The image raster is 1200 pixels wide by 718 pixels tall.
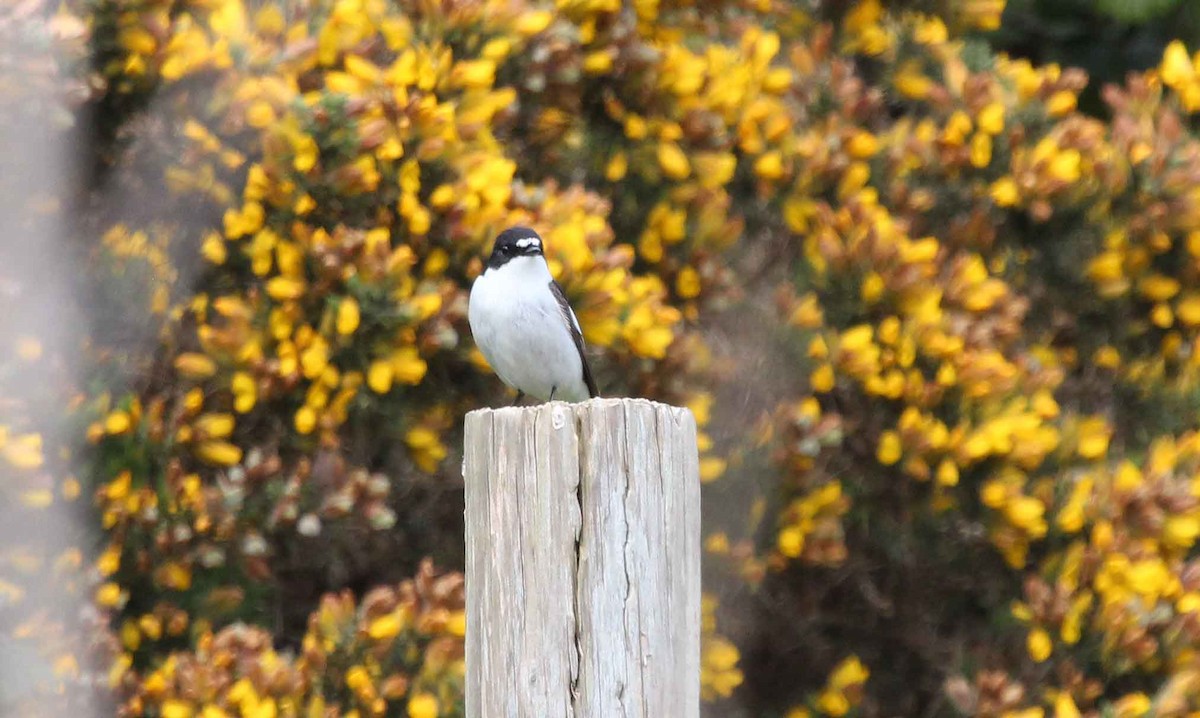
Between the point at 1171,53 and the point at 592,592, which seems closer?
the point at 592,592

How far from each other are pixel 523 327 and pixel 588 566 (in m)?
2.04

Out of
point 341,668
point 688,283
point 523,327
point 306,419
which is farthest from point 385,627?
point 688,283

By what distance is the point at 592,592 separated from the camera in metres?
2.50

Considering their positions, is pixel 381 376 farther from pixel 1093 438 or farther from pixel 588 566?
pixel 1093 438

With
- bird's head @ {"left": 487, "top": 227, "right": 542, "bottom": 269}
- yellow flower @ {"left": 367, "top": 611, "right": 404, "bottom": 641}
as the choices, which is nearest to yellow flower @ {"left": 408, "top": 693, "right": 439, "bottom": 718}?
yellow flower @ {"left": 367, "top": 611, "right": 404, "bottom": 641}

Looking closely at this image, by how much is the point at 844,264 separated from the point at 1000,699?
4.58 feet

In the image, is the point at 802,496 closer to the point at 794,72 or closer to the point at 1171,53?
the point at 794,72

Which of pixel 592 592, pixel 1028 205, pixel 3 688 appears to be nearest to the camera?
pixel 592 592

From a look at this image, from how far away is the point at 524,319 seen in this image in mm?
4508

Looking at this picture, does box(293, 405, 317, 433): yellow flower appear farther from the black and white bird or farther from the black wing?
the black wing

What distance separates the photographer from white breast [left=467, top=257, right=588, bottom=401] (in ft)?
14.7

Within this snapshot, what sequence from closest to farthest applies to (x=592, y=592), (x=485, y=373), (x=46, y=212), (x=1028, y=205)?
(x=592, y=592), (x=46, y=212), (x=485, y=373), (x=1028, y=205)

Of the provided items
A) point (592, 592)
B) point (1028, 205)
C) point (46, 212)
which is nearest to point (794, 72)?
point (1028, 205)

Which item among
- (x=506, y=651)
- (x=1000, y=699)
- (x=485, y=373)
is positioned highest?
(x=485, y=373)
